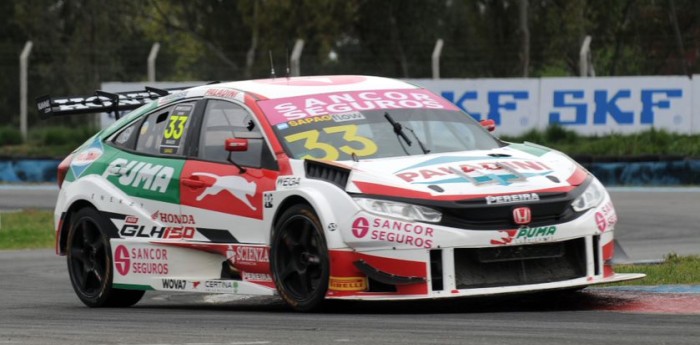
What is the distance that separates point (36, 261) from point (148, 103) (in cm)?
444

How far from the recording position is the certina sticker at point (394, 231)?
8.45m

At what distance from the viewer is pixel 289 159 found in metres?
9.27

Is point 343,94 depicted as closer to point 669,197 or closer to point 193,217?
point 193,217

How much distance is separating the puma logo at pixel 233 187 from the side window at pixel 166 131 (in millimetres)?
549

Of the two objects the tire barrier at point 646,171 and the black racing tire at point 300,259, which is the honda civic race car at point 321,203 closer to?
the black racing tire at point 300,259

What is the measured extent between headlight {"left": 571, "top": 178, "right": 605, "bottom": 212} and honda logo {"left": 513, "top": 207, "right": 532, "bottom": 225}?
1.18 ft

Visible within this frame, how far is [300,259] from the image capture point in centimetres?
900

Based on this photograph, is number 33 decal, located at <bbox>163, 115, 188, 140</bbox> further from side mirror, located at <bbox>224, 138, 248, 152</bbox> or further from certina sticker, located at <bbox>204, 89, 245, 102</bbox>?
side mirror, located at <bbox>224, 138, 248, 152</bbox>

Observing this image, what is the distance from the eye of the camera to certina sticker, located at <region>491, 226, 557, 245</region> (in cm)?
851

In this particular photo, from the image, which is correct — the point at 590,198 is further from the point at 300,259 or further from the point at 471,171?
the point at 300,259

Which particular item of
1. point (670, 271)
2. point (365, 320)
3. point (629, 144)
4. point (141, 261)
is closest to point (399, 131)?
point (365, 320)

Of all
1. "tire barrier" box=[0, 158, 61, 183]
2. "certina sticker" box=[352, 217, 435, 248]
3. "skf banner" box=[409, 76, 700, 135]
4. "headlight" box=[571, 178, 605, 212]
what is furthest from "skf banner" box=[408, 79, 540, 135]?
"certina sticker" box=[352, 217, 435, 248]

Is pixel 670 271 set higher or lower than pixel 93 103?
lower

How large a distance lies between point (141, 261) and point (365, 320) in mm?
2452
